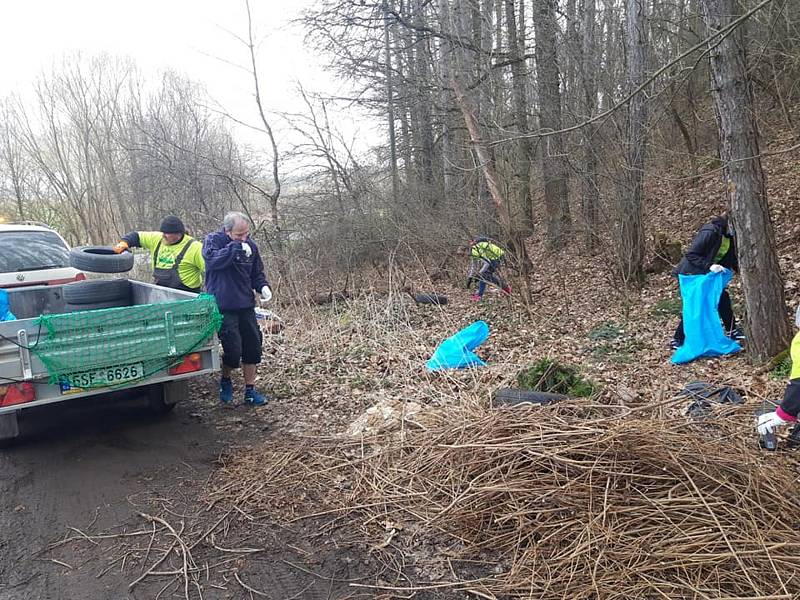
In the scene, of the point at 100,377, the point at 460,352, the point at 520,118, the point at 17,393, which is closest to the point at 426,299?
the point at 460,352

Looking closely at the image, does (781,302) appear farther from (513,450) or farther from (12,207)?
(12,207)

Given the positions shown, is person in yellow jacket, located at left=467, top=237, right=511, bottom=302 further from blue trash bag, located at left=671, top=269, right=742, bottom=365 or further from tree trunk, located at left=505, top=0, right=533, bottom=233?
blue trash bag, located at left=671, top=269, right=742, bottom=365

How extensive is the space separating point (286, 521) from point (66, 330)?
7.36 ft

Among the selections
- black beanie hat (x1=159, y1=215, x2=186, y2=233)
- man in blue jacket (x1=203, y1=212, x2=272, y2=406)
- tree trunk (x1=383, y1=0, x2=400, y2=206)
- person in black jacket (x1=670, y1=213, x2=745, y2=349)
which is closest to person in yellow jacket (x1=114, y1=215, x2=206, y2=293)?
black beanie hat (x1=159, y1=215, x2=186, y2=233)

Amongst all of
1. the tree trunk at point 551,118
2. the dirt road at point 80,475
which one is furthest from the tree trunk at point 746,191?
the dirt road at point 80,475

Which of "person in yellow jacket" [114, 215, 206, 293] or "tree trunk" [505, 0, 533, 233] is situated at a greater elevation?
"tree trunk" [505, 0, 533, 233]

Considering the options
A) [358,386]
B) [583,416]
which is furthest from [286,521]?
[358,386]

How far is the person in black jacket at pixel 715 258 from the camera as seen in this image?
6445 millimetres

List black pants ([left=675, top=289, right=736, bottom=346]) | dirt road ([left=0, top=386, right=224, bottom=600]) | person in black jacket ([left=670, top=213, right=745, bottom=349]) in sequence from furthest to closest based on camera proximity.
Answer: black pants ([left=675, top=289, right=736, bottom=346])
person in black jacket ([left=670, top=213, right=745, bottom=349])
dirt road ([left=0, top=386, right=224, bottom=600])

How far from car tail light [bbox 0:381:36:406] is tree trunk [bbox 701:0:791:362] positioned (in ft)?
21.1

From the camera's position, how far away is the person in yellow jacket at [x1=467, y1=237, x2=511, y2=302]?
9141mm

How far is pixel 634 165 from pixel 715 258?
2.43 meters

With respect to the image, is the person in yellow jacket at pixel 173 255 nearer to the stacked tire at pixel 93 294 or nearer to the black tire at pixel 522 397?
the stacked tire at pixel 93 294

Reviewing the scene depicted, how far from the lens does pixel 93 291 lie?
5.97 meters
